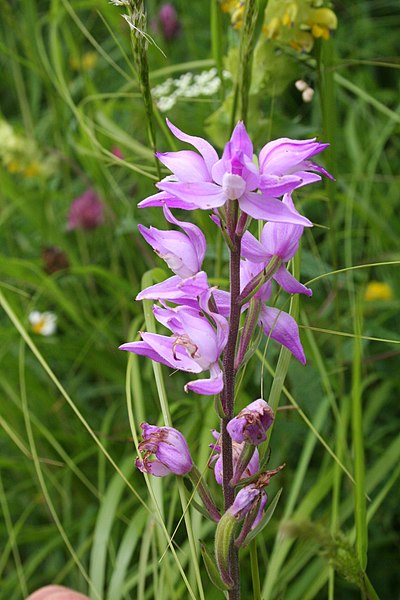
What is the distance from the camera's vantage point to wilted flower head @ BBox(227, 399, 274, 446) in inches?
21.4

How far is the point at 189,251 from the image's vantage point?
57cm

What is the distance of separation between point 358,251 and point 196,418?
611 millimetres

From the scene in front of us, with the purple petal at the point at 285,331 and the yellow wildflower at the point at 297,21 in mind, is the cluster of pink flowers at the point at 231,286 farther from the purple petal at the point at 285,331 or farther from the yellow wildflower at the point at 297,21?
the yellow wildflower at the point at 297,21

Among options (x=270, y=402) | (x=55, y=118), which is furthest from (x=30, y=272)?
(x=270, y=402)

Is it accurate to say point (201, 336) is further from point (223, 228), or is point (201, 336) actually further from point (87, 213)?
point (87, 213)

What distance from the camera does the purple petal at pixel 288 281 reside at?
589 millimetres

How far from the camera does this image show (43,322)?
1521 millimetres

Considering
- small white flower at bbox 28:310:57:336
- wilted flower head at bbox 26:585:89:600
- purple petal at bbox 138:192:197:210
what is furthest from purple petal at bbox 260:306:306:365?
small white flower at bbox 28:310:57:336

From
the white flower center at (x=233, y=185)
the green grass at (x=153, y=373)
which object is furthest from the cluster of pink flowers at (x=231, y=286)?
the green grass at (x=153, y=373)

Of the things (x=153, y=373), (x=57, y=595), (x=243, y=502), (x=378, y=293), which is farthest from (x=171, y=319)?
(x=378, y=293)

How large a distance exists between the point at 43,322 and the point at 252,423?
1030mm

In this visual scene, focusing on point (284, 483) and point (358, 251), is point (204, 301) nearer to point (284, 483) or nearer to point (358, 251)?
point (284, 483)

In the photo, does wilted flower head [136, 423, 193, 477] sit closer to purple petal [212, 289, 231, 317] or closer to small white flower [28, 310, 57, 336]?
purple petal [212, 289, 231, 317]

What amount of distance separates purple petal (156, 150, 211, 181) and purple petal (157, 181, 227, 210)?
2cm
